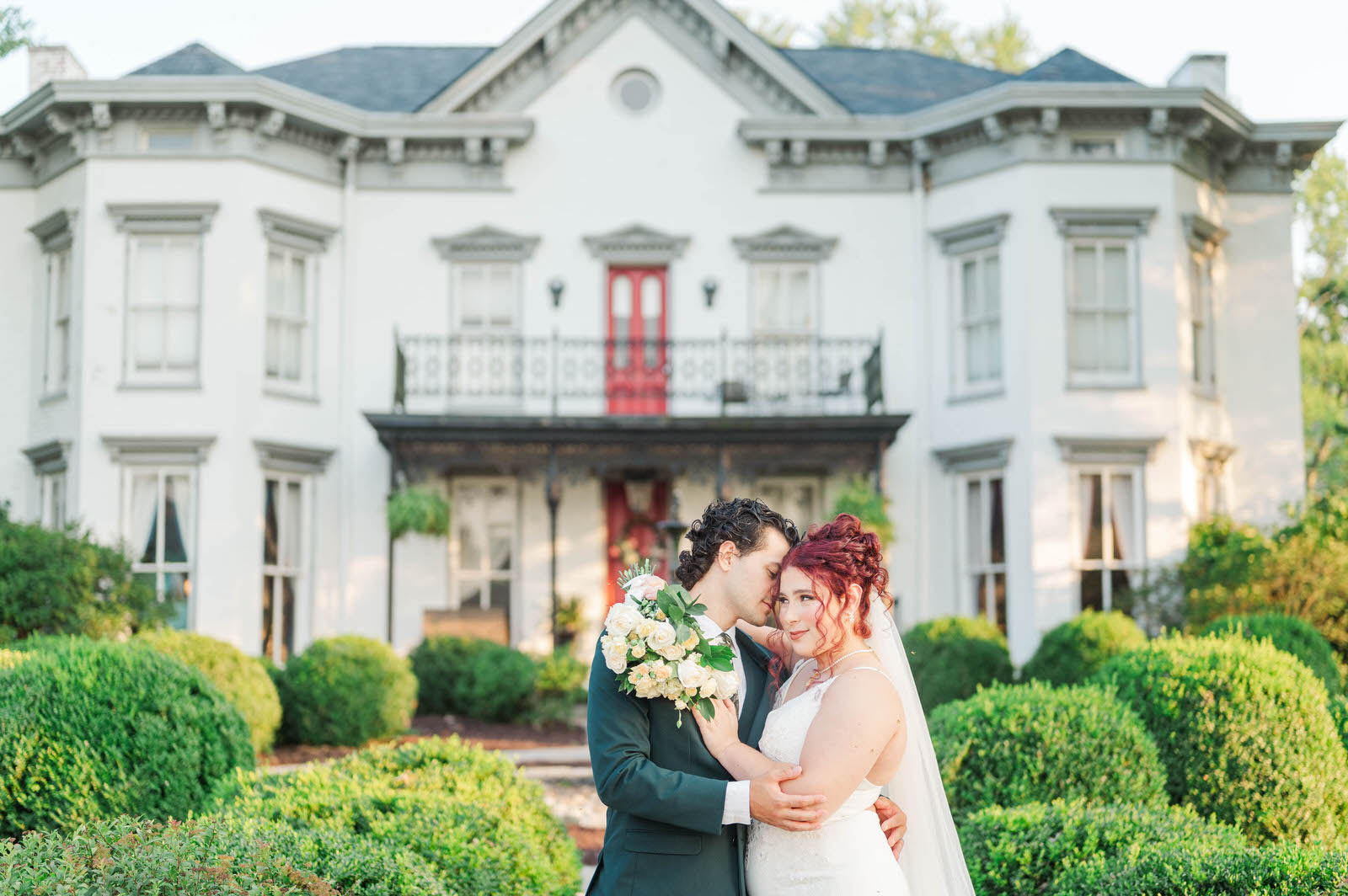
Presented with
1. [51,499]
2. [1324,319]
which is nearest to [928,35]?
[1324,319]

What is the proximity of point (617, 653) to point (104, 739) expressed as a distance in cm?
416

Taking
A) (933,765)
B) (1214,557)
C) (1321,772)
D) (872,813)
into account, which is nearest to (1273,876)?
(933,765)

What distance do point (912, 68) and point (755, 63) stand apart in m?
4.12

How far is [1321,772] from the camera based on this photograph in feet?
23.9

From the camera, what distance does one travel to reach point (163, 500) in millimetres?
16969

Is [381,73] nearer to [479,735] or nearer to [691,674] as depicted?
[479,735]

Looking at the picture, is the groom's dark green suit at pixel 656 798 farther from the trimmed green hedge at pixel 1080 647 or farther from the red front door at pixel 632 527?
the red front door at pixel 632 527

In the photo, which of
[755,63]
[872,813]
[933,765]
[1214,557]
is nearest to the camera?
[872,813]

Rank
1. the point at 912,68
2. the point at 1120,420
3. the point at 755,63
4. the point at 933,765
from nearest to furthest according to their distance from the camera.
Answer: the point at 933,765 < the point at 1120,420 < the point at 755,63 < the point at 912,68

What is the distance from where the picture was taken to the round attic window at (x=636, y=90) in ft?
61.5

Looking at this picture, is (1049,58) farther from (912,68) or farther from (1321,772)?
(1321,772)

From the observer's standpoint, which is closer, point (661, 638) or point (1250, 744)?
point (661, 638)

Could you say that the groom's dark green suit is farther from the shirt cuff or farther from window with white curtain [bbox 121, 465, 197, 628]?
window with white curtain [bbox 121, 465, 197, 628]

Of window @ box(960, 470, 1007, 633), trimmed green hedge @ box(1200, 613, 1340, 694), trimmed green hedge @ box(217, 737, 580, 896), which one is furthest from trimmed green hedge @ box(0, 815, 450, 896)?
window @ box(960, 470, 1007, 633)
